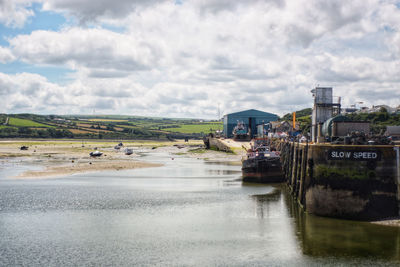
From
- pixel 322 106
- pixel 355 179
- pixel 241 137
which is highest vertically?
pixel 322 106

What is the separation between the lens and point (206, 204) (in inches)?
1767

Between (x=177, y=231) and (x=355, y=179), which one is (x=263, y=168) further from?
(x=177, y=231)

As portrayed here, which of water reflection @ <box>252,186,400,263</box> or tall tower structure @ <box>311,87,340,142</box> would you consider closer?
water reflection @ <box>252,186,400,263</box>

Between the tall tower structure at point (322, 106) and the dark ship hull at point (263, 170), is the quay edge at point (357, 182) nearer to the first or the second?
the tall tower structure at point (322, 106)

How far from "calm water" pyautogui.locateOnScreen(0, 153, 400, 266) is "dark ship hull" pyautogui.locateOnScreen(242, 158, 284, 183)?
733cm

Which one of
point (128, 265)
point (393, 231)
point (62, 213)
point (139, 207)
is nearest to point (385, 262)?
point (393, 231)

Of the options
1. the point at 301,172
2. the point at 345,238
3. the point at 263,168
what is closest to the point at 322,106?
the point at 263,168

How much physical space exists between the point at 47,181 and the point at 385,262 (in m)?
50.4

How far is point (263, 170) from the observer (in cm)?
6062

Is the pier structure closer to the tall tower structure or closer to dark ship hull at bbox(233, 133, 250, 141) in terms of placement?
the tall tower structure

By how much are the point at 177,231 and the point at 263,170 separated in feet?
95.6

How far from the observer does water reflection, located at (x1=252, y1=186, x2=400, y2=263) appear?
28.0 meters

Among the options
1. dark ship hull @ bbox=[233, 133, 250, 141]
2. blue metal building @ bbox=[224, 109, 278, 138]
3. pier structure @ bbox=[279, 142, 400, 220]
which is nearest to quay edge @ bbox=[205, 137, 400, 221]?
pier structure @ bbox=[279, 142, 400, 220]

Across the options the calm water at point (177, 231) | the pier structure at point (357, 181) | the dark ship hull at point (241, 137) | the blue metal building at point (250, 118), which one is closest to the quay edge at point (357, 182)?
the pier structure at point (357, 181)
